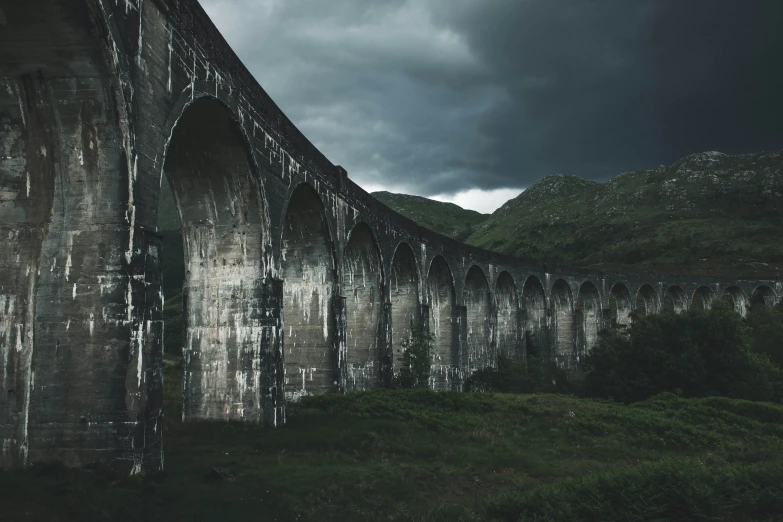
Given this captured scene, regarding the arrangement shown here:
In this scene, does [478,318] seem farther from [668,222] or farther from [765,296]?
[668,222]

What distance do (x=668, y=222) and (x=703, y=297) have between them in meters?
34.7

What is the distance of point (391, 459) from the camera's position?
10727mm

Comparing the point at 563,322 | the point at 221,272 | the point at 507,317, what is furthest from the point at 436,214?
the point at 221,272

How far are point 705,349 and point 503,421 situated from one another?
10428 millimetres

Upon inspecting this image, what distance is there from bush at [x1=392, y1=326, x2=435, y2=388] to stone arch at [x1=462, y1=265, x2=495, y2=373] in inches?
321

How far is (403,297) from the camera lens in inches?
931

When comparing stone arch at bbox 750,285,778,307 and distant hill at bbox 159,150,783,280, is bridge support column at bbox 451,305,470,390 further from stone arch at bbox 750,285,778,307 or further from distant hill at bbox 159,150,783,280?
stone arch at bbox 750,285,778,307

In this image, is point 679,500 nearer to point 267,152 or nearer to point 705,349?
point 267,152

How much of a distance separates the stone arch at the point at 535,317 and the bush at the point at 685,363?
1242cm

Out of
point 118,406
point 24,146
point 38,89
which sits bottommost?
point 118,406

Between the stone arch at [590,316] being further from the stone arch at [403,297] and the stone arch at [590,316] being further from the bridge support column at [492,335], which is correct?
the stone arch at [403,297]

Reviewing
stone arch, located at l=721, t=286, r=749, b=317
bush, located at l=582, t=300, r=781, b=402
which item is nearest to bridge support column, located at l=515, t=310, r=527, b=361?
→ bush, located at l=582, t=300, r=781, b=402

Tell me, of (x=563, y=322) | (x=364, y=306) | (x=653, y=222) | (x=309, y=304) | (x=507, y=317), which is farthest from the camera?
(x=653, y=222)

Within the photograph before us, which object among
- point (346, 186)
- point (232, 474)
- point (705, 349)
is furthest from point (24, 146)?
point (705, 349)
